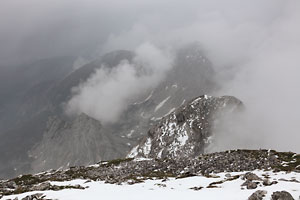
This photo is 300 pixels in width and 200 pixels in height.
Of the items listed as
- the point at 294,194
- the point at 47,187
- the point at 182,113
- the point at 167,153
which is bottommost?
the point at 294,194

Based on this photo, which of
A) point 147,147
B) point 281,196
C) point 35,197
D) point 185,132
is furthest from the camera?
point 147,147

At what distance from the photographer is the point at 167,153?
15400 cm

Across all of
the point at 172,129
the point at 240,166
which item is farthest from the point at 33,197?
the point at 172,129

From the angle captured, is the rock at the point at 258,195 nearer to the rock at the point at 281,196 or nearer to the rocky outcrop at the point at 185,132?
the rock at the point at 281,196

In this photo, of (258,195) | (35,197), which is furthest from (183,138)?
(258,195)

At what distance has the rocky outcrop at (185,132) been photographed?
16025 centimetres

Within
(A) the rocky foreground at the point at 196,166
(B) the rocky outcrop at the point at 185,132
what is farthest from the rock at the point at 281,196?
(B) the rocky outcrop at the point at 185,132

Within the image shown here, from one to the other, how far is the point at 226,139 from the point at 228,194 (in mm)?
172053

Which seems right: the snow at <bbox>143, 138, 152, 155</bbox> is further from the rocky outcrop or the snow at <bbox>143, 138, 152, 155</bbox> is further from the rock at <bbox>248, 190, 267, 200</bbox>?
the rock at <bbox>248, 190, 267, 200</bbox>

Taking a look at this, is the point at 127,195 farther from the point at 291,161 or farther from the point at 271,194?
the point at 291,161

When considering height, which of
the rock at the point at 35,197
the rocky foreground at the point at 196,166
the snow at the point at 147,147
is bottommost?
the rock at the point at 35,197

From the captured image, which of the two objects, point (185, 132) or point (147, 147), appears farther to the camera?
point (147, 147)

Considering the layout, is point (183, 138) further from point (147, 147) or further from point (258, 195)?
point (258, 195)

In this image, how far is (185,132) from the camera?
572 ft
